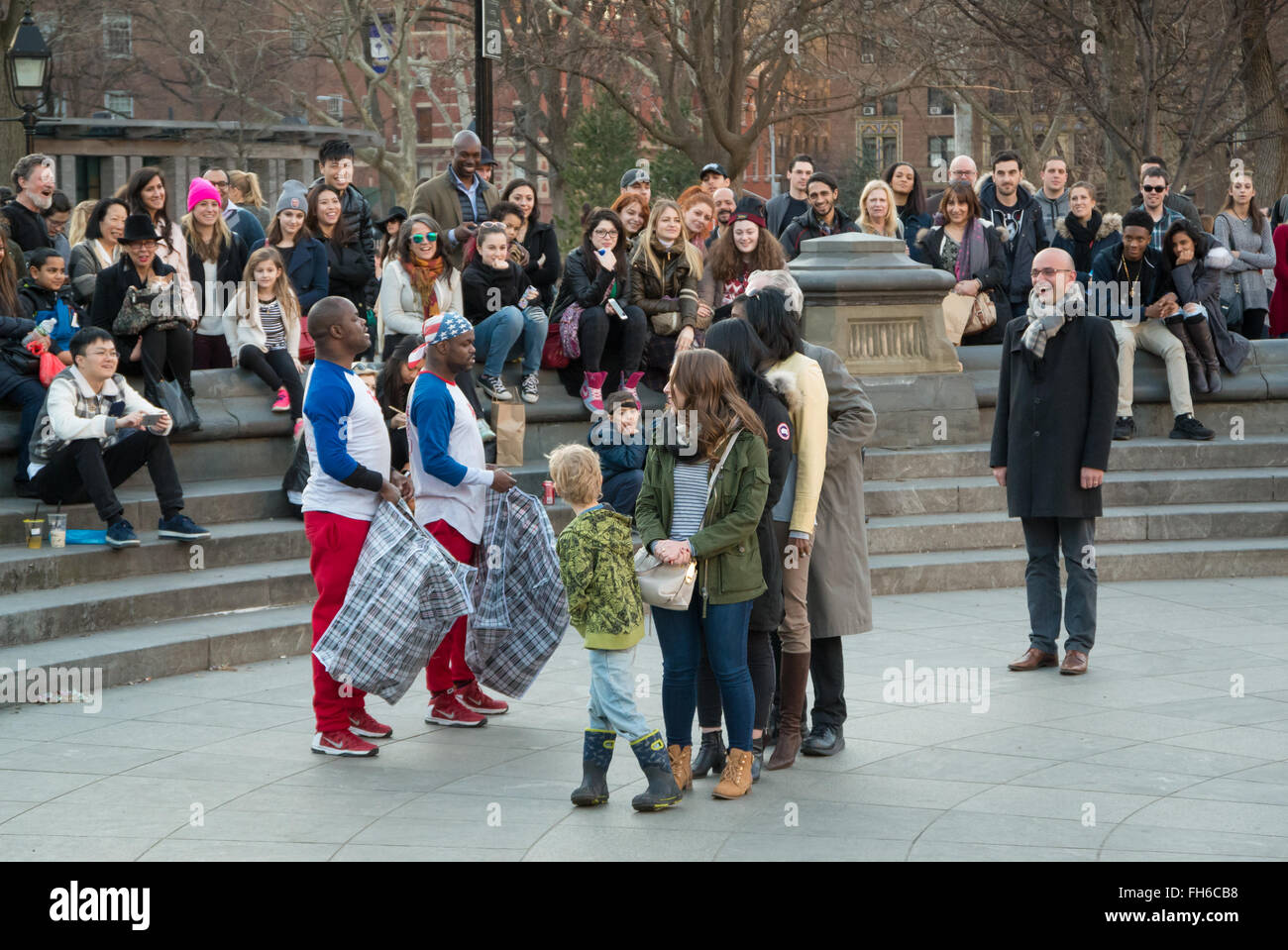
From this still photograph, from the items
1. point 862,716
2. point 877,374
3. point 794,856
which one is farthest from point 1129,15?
point 794,856

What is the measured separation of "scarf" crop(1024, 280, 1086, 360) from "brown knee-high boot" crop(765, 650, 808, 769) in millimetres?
2655

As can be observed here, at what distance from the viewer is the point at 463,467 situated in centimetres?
720

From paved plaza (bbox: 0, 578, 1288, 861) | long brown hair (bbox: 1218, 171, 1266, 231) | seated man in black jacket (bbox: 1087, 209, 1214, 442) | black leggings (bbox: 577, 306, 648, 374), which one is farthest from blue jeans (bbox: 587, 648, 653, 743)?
long brown hair (bbox: 1218, 171, 1266, 231)

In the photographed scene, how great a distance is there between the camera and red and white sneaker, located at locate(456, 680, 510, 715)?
7707 mm

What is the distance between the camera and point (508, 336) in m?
11.6

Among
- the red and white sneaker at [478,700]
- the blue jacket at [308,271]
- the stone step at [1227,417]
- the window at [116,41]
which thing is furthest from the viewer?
the window at [116,41]

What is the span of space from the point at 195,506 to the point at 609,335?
3371 millimetres

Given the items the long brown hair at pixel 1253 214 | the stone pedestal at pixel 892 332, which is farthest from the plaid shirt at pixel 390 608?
the long brown hair at pixel 1253 214

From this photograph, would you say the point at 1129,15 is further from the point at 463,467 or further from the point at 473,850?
the point at 473,850

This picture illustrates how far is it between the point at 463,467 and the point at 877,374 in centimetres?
584

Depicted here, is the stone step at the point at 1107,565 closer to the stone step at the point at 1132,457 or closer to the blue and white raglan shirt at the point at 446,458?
the stone step at the point at 1132,457

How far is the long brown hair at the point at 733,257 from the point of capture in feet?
36.8

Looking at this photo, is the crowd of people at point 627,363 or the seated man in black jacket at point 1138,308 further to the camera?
the seated man in black jacket at point 1138,308

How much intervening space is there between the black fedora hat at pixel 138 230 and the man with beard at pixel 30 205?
1.24 meters
